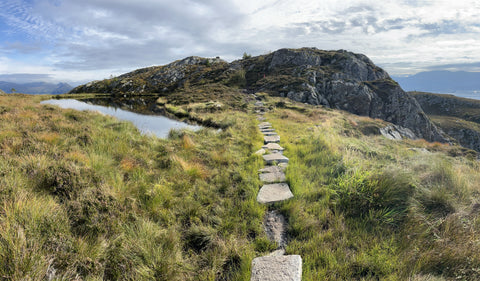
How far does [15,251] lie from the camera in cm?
178

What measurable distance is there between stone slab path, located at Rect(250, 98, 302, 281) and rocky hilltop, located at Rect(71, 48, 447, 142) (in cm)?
2838

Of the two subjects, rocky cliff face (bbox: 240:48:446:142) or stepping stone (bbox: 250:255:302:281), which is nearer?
stepping stone (bbox: 250:255:302:281)

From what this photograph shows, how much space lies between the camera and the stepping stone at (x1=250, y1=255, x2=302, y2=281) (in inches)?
88.1

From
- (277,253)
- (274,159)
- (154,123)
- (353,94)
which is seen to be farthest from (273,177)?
(353,94)

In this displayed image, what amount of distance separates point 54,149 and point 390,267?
21.9 ft

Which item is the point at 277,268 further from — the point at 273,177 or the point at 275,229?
the point at 273,177

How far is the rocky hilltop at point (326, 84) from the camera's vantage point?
35531 millimetres

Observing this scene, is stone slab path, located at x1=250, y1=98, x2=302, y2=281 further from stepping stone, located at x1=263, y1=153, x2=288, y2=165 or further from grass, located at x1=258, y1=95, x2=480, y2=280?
grass, located at x1=258, y1=95, x2=480, y2=280

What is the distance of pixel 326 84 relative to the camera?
125ft

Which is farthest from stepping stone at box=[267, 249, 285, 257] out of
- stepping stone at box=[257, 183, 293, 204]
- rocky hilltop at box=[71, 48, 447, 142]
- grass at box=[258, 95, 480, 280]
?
rocky hilltop at box=[71, 48, 447, 142]

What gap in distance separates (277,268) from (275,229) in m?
0.84

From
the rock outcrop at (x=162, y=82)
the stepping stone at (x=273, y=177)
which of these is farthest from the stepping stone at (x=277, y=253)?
the rock outcrop at (x=162, y=82)

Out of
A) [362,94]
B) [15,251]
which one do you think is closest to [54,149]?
[15,251]

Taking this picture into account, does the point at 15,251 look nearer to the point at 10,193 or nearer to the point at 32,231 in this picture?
the point at 32,231
